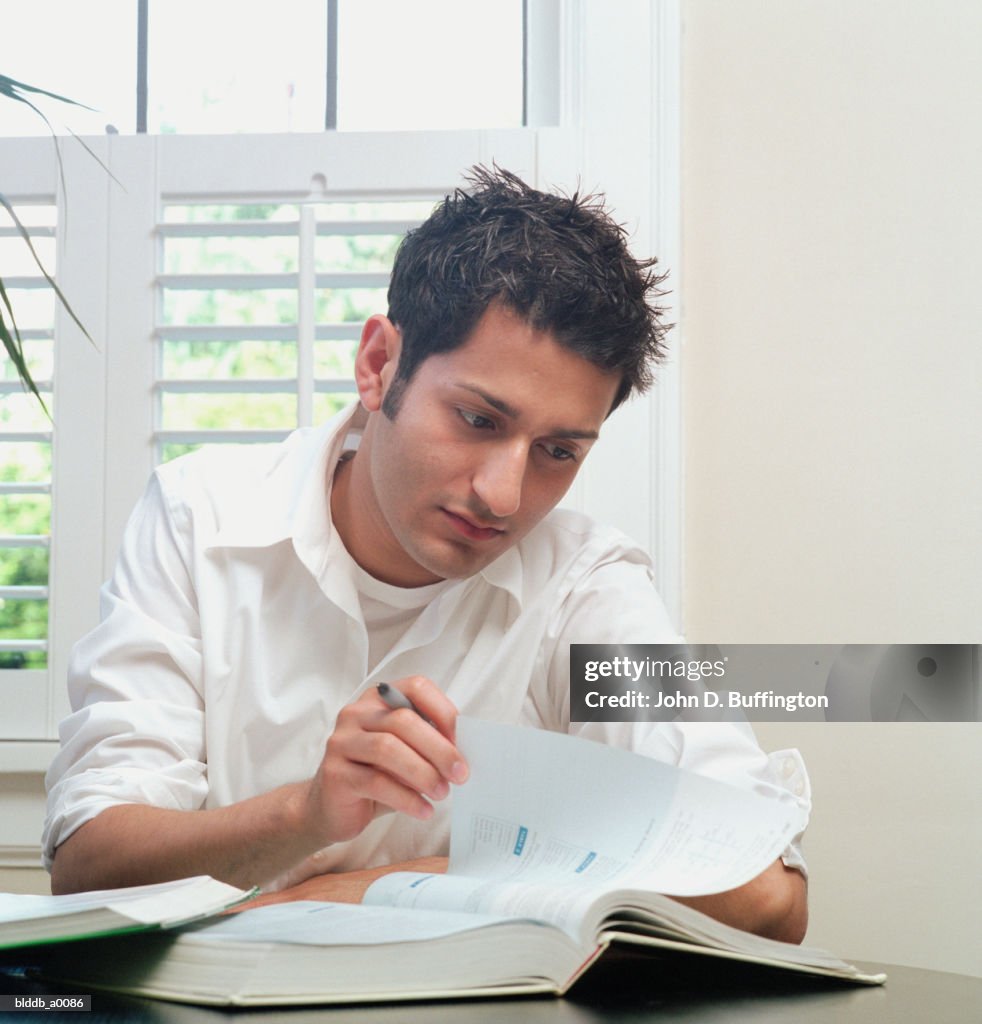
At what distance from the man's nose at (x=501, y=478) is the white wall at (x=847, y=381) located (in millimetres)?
611

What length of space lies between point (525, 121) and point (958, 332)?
727 millimetres

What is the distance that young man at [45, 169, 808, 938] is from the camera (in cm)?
110

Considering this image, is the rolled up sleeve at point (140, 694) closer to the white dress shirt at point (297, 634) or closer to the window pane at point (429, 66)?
the white dress shirt at point (297, 634)

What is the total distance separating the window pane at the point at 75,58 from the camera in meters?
1.92

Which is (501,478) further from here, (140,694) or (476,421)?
(140,694)

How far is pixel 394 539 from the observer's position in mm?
1290

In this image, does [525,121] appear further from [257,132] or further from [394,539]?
[394,539]

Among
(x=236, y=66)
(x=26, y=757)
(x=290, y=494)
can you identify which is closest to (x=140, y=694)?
(x=290, y=494)

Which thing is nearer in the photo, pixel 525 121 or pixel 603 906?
pixel 603 906

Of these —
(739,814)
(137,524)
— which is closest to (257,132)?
(137,524)

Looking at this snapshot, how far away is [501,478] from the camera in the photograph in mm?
1108

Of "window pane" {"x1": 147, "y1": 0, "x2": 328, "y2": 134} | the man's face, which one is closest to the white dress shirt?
the man's face

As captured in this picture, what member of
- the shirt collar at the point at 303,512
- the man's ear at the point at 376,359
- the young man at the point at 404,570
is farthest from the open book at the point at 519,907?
the man's ear at the point at 376,359

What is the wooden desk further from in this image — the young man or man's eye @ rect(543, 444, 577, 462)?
man's eye @ rect(543, 444, 577, 462)
